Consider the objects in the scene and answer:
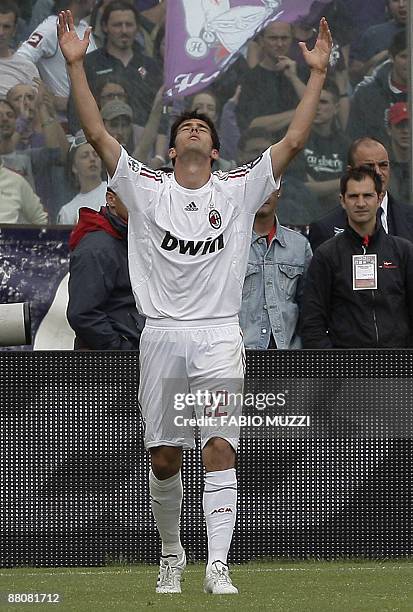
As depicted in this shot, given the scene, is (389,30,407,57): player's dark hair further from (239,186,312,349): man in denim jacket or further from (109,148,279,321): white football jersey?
(109,148,279,321): white football jersey

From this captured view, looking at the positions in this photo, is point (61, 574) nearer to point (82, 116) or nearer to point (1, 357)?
point (1, 357)

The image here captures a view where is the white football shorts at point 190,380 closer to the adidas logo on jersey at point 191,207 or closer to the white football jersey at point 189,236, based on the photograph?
the white football jersey at point 189,236

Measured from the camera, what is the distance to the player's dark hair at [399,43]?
11.2 m

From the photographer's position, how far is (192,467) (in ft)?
32.3

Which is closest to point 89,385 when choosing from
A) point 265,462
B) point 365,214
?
point 265,462

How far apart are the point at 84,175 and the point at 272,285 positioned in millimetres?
1790

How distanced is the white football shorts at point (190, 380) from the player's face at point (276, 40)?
12.5ft

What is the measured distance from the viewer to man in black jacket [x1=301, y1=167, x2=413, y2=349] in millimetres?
9875

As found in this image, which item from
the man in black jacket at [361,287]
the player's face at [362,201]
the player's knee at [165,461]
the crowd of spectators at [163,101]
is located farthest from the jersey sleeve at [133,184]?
the crowd of spectators at [163,101]

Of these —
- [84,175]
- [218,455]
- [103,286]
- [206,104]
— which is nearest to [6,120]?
[84,175]

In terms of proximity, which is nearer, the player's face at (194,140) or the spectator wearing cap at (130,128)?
the player's face at (194,140)

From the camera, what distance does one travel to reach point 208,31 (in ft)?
36.9

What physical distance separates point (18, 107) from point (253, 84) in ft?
5.36

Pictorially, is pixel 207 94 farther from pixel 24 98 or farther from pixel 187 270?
pixel 187 270
